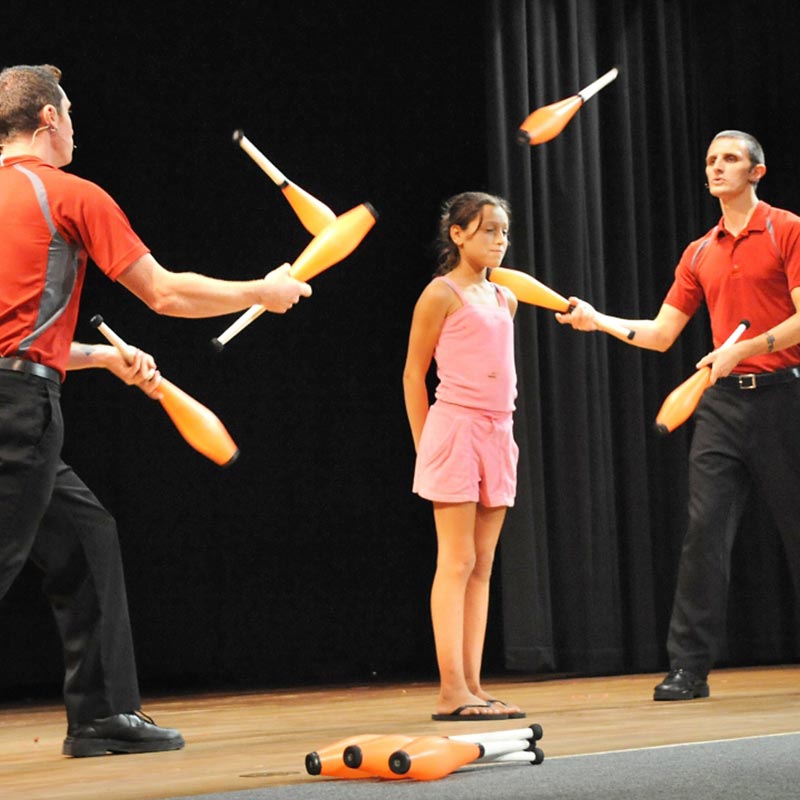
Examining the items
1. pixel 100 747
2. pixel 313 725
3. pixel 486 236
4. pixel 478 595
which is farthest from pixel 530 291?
pixel 100 747

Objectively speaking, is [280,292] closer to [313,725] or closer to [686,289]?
[313,725]

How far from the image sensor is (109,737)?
9.62 ft

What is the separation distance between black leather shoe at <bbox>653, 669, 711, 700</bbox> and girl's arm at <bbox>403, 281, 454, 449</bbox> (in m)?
0.90

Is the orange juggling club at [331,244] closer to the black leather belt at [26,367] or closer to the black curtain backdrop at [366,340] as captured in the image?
the black leather belt at [26,367]

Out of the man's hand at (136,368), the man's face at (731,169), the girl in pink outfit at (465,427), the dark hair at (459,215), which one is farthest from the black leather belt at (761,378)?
the man's hand at (136,368)

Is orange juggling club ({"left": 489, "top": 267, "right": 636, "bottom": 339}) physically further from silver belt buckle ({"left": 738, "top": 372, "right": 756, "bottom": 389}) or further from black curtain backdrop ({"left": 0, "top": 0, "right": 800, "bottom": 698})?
black curtain backdrop ({"left": 0, "top": 0, "right": 800, "bottom": 698})

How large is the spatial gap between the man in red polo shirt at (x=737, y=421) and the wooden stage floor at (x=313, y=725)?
0.69ft

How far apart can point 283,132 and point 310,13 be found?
422mm

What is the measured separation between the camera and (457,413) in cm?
363

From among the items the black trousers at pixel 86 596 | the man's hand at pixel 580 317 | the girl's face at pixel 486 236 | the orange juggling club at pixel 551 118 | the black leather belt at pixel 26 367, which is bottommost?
the black trousers at pixel 86 596

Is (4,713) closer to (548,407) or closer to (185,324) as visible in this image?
(185,324)

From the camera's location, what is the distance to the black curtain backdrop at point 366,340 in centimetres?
485

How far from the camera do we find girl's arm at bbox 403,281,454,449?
3680mm

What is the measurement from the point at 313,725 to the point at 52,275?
5.04 feet
